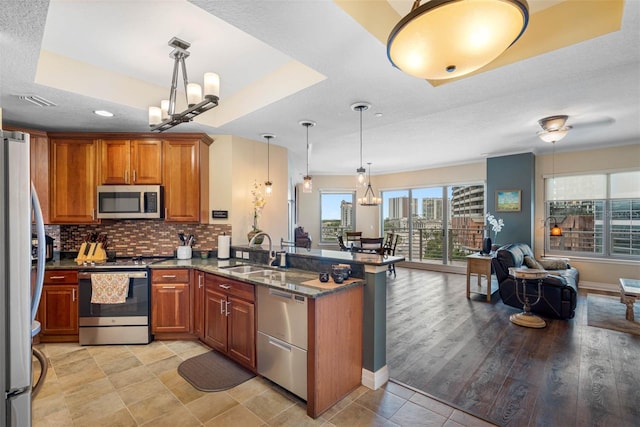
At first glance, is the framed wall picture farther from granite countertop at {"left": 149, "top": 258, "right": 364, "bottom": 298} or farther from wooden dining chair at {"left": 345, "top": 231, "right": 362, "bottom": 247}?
granite countertop at {"left": 149, "top": 258, "right": 364, "bottom": 298}

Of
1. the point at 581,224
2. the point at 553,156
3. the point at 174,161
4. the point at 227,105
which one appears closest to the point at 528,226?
the point at 581,224

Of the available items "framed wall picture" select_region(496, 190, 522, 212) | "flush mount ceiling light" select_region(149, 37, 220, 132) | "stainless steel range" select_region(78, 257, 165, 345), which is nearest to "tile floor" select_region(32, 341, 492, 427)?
"stainless steel range" select_region(78, 257, 165, 345)

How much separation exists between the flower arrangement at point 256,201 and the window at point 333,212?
5.05 metres

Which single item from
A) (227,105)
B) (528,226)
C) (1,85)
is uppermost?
(227,105)

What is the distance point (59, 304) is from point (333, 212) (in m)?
7.05

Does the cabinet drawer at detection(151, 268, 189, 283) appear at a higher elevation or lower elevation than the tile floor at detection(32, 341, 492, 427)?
higher

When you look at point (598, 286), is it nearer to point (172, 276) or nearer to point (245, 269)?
point (245, 269)

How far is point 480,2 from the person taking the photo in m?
0.91

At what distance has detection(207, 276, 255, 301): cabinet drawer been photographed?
8.69 ft

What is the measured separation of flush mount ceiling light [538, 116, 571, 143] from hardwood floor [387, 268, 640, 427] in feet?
8.52

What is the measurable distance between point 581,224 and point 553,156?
1485mm

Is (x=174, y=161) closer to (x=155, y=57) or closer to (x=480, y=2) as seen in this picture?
(x=155, y=57)

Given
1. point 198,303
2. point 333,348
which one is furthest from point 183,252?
point 333,348

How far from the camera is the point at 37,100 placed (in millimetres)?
2775
